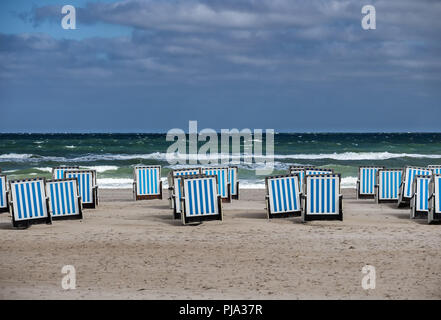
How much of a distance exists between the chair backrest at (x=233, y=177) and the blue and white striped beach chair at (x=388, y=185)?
3671mm

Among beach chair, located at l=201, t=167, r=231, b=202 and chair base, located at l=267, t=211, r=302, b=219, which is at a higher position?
beach chair, located at l=201, t=167, r=231, b=202

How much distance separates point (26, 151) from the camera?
186 ft

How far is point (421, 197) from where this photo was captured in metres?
13.2

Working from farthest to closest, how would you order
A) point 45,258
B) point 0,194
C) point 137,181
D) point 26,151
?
point 26,151 → point 137,181 → point 0,194 → point 45,258

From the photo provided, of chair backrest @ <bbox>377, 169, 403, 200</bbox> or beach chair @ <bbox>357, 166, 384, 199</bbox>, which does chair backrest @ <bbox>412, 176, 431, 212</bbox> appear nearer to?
chair backrest @ <bbox>377, 169, 403, 200</bbox>

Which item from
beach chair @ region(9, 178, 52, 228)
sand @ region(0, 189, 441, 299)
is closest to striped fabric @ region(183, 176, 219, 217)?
sand @ region(0, 189, 441, 299)

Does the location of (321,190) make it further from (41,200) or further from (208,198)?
(41,200)

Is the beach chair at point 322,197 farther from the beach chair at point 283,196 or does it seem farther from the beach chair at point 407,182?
the beach chair at point 407,182

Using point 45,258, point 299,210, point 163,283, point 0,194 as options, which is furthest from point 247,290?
point 0,194

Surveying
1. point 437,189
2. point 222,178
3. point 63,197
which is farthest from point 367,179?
point 63,197

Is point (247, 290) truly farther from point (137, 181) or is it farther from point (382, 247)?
point (137, 181)

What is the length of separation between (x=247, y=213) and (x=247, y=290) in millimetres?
7047

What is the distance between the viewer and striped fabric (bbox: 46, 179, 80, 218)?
12609 mm

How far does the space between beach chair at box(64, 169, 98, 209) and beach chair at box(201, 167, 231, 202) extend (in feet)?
8.70
